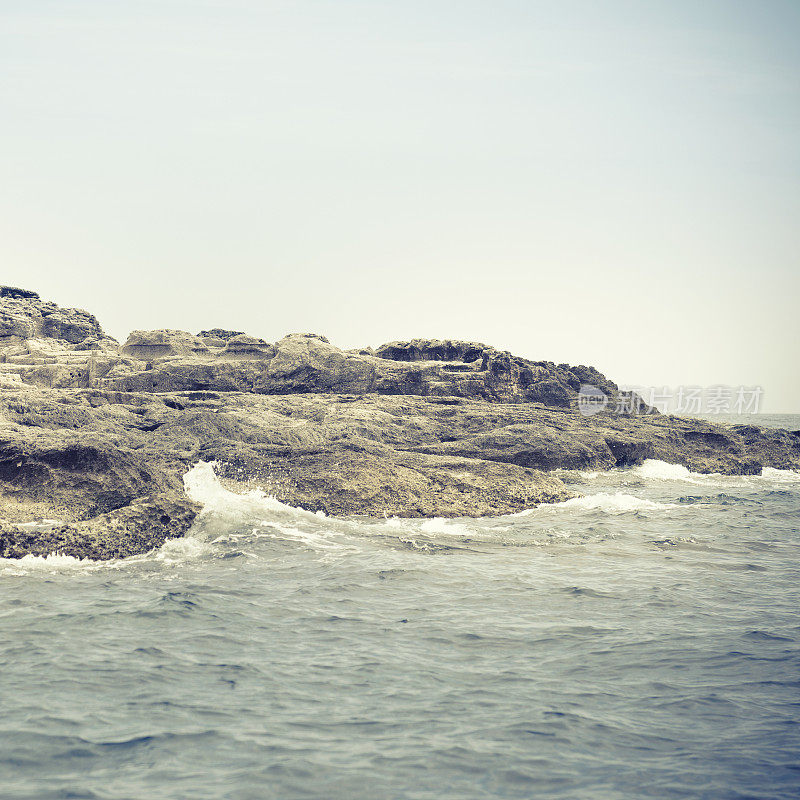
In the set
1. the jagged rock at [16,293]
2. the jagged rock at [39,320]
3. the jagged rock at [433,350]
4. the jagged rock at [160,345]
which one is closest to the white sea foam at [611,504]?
the jagged rock at [433,350]

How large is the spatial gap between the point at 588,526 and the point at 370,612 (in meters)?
6.91

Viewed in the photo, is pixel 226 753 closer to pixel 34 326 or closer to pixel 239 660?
pixel 239 660

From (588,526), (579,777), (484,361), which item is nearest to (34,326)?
(484,361)

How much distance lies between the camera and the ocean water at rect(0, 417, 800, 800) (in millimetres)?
5281

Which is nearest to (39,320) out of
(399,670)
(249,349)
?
(249,349)

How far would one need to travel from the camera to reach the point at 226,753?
551cm

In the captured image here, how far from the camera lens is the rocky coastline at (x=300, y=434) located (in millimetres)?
12547

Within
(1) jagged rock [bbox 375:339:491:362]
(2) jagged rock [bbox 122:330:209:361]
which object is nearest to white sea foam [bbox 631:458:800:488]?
(1) jagged rock [bbox 375:339:491:362]

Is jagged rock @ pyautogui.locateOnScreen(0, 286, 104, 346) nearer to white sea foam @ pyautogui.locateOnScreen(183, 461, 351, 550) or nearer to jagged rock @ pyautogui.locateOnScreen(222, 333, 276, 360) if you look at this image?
jagged rock @ pyautogui.locateOnScreen(222, 333, 276, 360)

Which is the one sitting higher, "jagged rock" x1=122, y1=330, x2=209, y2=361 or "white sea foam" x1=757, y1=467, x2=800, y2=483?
"jagged rock" x1=122, y1=330, x2=209, y2=361

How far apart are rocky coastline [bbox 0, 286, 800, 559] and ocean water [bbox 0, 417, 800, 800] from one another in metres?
1.49

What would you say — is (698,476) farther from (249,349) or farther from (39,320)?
(39,320)

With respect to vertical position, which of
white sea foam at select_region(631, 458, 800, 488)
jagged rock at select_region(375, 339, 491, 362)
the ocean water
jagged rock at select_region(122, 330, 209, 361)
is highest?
jagged rock at select_region(375, 339, 491, 362)

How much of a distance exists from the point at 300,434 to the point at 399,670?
43.9 ft
